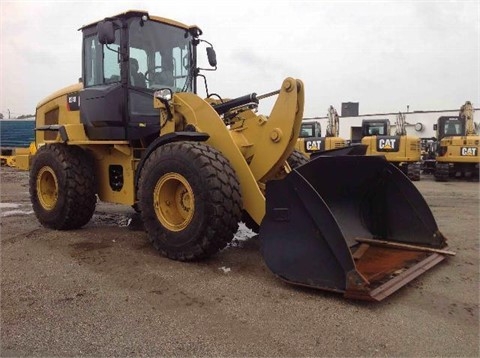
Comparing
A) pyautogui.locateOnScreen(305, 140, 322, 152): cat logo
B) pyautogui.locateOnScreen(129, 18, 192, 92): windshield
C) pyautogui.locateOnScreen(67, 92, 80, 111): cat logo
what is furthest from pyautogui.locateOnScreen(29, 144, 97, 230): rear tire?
pyautogui.locateOnScreen(305, 140, 322, 152): cat logo

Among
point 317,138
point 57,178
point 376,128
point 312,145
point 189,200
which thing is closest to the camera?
point 189,200

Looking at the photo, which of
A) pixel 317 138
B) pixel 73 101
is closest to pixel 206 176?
pixel 73 101

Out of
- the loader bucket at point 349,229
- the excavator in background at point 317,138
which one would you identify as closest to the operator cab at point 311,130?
the excavator in background at point 317,138

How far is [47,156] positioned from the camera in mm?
6055

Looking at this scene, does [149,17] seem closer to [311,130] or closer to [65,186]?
[65,186]

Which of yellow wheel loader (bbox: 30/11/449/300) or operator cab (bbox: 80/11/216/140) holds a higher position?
operator cab (bbox: 80/11/216/140)

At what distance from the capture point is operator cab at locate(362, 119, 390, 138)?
715 inches

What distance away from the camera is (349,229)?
4602 millimetres

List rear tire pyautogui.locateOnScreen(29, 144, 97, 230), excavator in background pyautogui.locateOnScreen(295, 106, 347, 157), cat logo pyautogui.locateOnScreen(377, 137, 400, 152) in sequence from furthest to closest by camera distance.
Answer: excavator in background pyautogui.locateOnScreen(295, 106, 347, 157) < cat logo pyautogui.locateOnScreen(377, 137, 400, 152) < rear tire pyautogui.locateOnScreen(29, 144, 97, 230)

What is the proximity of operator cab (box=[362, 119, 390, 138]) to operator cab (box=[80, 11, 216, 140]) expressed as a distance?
13599 millimetres

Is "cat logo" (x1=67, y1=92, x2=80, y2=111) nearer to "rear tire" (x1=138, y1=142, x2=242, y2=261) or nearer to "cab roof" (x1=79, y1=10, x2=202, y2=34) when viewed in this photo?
"cab roof" (x1=79, y1=10, x2=202, y2=34)

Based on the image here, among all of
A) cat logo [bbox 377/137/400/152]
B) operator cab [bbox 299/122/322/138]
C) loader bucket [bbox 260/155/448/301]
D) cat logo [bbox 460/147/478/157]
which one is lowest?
loader bucket [bbox 260/155/448/301]

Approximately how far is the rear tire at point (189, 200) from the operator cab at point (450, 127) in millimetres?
16841

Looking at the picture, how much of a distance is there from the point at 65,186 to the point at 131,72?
5.49 ft
